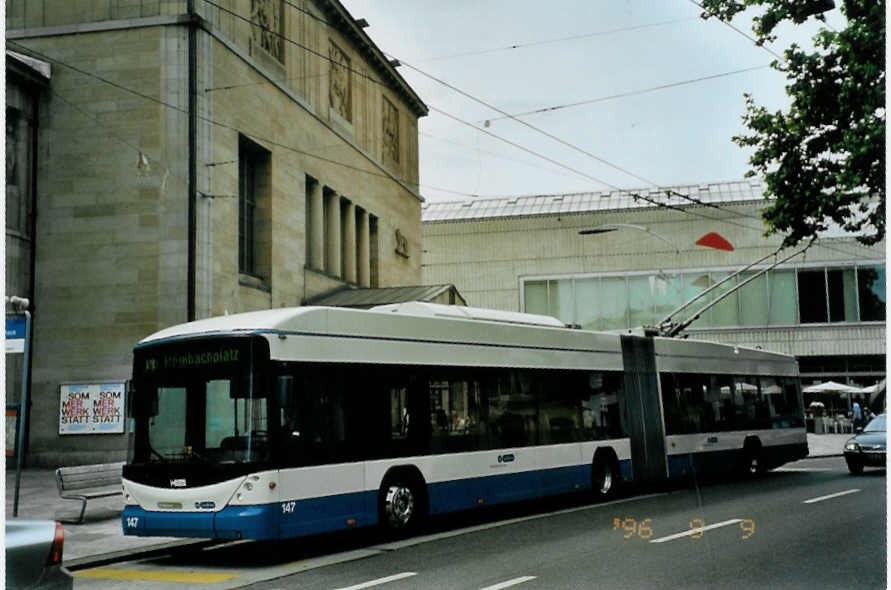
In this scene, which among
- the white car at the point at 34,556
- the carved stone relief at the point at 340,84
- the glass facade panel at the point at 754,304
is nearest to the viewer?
the white car at the point at 34,556

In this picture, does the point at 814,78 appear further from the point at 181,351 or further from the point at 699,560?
the point at 181,351

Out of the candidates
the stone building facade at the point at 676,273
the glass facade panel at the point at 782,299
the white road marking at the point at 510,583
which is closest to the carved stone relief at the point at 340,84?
the stone building facade at the point at 676,273

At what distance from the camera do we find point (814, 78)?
17844 millimetres

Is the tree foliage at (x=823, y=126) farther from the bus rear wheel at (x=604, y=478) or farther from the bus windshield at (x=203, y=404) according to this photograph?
the bus windshield at (x=203, y=404)

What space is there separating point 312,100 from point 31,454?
48.0 feet

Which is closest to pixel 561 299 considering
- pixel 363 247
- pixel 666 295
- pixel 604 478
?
pixel 666 295

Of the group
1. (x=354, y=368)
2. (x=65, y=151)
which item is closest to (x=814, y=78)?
(x=354, y=368)

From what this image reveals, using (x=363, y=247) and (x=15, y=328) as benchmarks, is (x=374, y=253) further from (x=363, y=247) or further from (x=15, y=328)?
(x=15, y=328)

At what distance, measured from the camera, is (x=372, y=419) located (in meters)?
12.9

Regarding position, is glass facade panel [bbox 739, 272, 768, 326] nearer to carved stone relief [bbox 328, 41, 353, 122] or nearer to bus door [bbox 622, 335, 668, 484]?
carved stone relief [bbox 328, 41, 353, 122]

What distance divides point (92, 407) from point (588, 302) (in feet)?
99.5

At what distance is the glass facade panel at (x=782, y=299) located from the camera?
49.7 meters

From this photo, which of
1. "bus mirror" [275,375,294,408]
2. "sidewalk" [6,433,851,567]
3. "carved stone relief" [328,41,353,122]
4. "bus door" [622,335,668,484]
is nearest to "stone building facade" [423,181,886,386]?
"carved stone relief" [328,41,353,122]

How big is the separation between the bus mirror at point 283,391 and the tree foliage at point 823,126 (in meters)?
9.64
